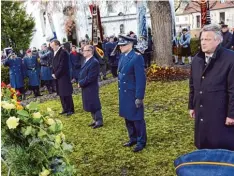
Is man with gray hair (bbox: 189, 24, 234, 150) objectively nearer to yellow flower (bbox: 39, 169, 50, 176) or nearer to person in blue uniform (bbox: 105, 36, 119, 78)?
yellow flower (bbox: 39, 169, 50, 176)

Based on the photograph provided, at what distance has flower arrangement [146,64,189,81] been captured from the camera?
35.7 feet

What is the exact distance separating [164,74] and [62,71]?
4.20 metres

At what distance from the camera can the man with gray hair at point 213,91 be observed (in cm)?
342

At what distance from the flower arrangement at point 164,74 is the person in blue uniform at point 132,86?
579cm

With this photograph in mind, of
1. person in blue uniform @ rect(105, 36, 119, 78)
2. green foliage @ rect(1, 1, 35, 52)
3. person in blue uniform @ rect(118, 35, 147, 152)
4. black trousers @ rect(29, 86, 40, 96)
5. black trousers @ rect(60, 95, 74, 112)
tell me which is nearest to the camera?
person in blue uniform @ rect(118, 35, 147, 152)

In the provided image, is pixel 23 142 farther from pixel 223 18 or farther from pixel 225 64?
pixel 223 18

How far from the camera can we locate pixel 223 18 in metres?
43.5

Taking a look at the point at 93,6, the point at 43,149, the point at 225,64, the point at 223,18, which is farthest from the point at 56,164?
the point at 223,18

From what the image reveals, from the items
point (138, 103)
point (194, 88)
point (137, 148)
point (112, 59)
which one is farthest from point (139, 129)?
point (112, 59)

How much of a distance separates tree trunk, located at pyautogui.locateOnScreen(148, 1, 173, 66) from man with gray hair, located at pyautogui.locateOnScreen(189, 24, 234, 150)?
7.78m

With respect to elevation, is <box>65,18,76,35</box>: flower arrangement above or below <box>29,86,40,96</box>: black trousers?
above

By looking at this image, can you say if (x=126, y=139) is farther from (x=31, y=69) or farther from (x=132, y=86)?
(x=31, y=69)

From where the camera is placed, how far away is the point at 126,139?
5.80 meters

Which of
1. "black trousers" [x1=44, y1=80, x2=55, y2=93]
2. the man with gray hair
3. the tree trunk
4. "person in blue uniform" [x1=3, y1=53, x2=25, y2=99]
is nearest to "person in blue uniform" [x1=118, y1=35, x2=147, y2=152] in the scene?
the man with gray hair
